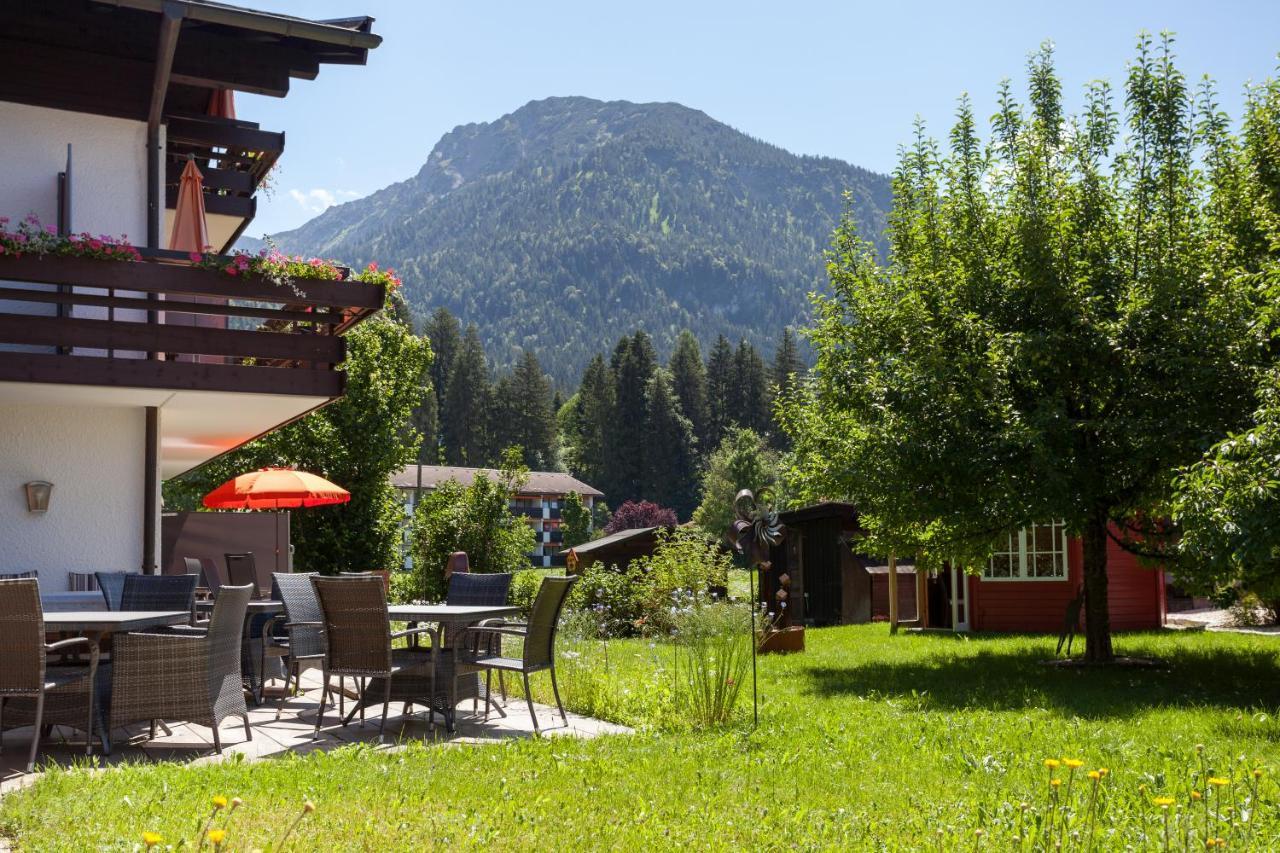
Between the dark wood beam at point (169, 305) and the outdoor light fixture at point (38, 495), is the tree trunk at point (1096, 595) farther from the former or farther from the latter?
the outdoor light fixture at point (38, 495)

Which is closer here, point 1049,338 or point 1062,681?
point 1062,681

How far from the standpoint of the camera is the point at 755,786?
600cm

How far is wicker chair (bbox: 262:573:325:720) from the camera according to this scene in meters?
8.45

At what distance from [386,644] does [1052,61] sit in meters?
11.5

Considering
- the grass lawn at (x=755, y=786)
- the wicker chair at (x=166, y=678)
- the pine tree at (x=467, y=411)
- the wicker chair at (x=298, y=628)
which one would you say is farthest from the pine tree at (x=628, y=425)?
the wicker chair at (x=166, y=678)

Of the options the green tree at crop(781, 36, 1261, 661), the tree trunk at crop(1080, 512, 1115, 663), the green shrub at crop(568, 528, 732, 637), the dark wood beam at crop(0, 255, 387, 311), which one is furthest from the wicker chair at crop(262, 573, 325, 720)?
the green shrub at crop(568, 528, 732, 637)

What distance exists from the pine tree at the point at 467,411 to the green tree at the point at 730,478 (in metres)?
17.0

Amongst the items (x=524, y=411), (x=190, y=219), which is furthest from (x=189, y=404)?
(x=524, y=411)

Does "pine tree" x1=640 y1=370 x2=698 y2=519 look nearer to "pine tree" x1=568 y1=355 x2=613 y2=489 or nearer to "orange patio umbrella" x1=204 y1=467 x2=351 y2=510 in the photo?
"pine tree" x1=568 y1=355 x2=613 y2=489

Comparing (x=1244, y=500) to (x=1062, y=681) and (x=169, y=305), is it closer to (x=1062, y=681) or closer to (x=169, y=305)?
(x=1062, y=681)

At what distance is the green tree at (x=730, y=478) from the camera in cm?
6744

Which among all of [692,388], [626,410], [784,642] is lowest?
[784,642]

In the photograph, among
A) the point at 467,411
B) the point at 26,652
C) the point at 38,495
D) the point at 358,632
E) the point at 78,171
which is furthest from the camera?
the point at 467,411

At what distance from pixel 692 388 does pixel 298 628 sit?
76.5m
